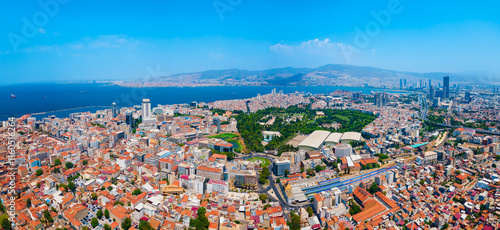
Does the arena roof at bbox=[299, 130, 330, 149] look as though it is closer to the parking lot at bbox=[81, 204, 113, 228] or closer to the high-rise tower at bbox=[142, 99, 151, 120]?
the parking lot at bbox=[81, 204, 113, 228]

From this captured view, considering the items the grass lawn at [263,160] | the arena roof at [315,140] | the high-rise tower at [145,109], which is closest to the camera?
the grass lawn at [263,160]

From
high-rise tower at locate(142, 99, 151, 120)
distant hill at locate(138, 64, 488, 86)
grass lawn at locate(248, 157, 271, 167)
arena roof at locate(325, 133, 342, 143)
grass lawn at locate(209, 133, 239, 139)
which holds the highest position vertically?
distant hill at locate(138, 64, 488, 86)

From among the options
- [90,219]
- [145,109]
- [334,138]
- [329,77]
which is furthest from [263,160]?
[329,77]

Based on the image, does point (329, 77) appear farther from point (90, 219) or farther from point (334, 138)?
point (90, 219)

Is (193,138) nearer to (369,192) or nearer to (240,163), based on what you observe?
(240,163)

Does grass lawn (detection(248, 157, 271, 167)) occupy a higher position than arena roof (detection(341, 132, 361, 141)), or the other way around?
arena roof (detection(341, 132, 361, 141))

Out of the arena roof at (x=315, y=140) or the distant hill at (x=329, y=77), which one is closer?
the arena roof at (x=315, y=140)

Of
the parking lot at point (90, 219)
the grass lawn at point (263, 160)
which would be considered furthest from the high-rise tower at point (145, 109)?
the parking lot at point (90, 219)

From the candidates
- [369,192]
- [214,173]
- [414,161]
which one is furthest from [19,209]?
[414,161]

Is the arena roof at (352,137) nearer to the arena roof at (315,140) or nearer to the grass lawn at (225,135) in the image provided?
the arena roof at (315,140)

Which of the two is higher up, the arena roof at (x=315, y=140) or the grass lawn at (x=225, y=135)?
the arena roof at (x=315, y=140)

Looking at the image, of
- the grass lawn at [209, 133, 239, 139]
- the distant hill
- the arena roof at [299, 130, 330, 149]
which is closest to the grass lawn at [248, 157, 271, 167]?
the arena roof at [299, 130, 330, 149]
